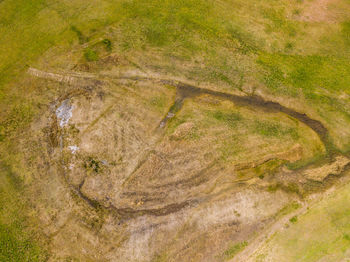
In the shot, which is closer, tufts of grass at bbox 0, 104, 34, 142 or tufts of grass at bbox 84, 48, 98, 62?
tufts of grass at bbox 0, 104, 34, 142

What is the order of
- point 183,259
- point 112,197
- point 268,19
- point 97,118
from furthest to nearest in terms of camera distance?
point 268,19
point 97,118
point 112,197
point 183,259

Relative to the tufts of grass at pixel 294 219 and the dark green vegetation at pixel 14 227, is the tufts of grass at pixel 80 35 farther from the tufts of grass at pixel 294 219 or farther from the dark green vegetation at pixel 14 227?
the tufts of grass at pixel 294 219

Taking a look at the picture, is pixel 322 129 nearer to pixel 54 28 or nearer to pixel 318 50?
pixel 318 50

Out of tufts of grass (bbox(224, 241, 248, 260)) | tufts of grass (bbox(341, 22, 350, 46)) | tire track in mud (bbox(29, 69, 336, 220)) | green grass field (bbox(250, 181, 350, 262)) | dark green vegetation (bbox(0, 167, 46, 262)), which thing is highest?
tufts of grass (bbox(341, 22, 350, 46))

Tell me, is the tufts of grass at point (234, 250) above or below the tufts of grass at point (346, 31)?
below

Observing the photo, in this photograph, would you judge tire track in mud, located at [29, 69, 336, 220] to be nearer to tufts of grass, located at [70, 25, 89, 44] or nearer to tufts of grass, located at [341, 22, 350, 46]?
tufts of grass, located at [70, 25, 89, 44]

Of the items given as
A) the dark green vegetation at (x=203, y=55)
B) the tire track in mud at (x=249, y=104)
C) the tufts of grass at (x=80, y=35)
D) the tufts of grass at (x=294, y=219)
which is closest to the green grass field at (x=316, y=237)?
the tufts of grass at (x=294, y=219)

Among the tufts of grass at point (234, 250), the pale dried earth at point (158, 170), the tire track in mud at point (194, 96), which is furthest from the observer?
the tire track in mud at point (194, 96)

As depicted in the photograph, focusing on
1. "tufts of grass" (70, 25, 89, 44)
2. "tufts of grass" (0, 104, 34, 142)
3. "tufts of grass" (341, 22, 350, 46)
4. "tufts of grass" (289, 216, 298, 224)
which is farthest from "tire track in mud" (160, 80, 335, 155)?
"tufts of grass" (0, 104, 34, 142)

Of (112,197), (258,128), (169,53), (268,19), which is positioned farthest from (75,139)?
(268,19)
